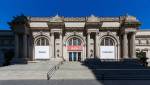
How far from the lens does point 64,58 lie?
5266 centimetres

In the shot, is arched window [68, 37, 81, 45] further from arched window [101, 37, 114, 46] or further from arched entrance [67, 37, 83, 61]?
arched window [101, 37, 114, 46]

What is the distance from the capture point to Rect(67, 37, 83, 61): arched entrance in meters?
52.8

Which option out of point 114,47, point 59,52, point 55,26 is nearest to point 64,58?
point 59,52

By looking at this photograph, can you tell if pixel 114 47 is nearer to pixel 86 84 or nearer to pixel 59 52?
pixel 59 52

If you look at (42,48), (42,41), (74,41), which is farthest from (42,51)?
(74,41)

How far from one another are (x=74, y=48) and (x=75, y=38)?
2.20m

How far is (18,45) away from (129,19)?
2352 centimetres

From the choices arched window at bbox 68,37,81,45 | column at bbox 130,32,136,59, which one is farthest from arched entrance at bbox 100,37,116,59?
arched window at bbox 68,37,81,45

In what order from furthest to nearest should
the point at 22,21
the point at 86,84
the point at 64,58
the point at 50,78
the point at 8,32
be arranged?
the point at 8,32
the point at 64,58
the point at 22,21
the point at 50,78
the point at 86,84

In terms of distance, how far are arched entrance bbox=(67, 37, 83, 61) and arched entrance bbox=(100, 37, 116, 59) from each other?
180 inches

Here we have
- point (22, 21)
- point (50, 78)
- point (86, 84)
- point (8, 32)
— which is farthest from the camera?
point (8, 32)

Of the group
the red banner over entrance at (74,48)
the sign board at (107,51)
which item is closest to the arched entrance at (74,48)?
the red banner over entrance at (74,48)

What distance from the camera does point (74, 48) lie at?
52688 millimetres

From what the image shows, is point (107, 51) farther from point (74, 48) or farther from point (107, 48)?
point (74, 48)
